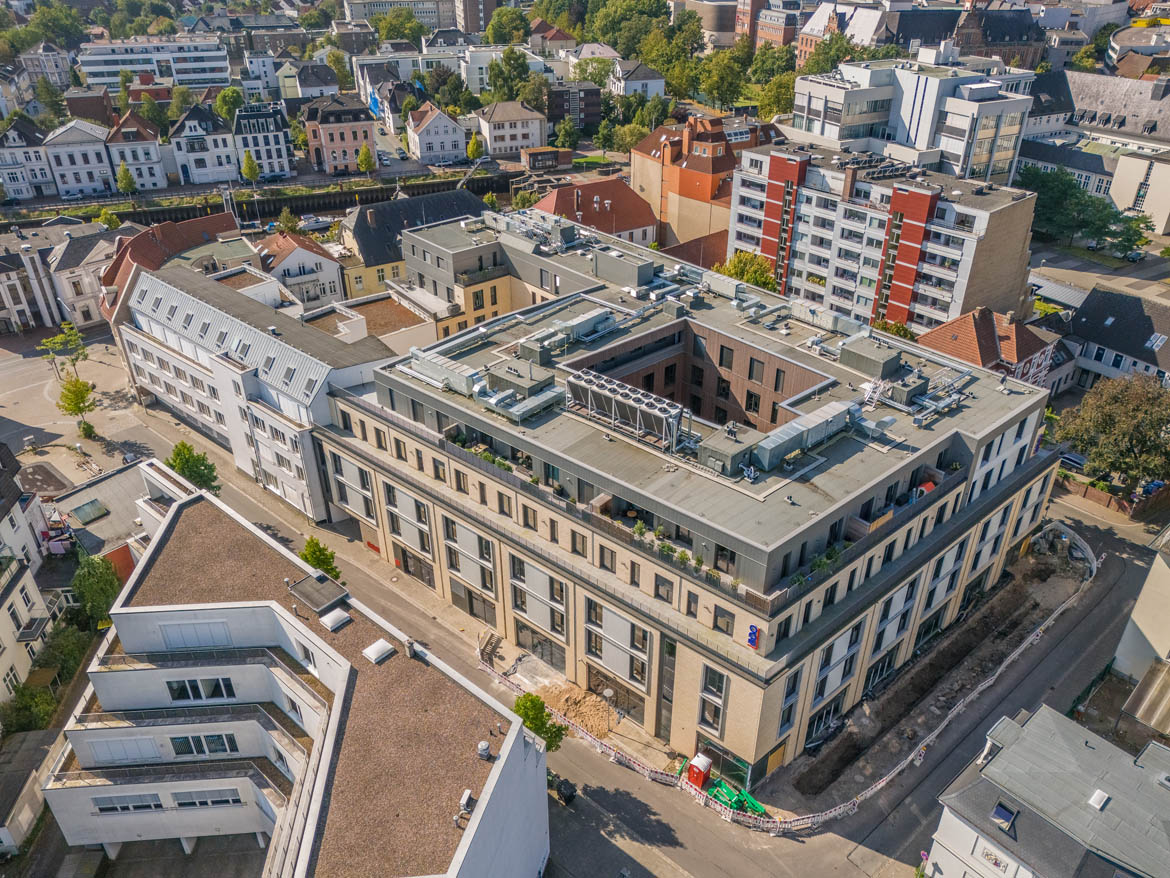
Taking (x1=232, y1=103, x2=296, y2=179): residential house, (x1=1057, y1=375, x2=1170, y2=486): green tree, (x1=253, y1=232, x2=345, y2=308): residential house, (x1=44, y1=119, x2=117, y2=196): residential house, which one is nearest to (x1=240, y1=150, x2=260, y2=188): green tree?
(x1=232, y1=103, x2=296, y2=179): residential house

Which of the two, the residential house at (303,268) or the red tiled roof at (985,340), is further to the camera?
the residential house at (303,268)

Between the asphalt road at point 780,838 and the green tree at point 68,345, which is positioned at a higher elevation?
the green tree at point 68,345

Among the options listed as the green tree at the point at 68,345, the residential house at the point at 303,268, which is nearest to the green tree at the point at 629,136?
the residential house at the point at 303,268

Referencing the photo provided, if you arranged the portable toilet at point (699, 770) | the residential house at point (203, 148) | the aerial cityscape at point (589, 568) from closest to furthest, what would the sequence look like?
1. the aerial cityscape at point (589, 568)
2. the portable toilet at point (699, 770)
3. the residential house at point (203, 148)

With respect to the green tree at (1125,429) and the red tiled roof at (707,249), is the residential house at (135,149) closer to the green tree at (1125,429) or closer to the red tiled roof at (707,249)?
the red tiled roof at (707,249)

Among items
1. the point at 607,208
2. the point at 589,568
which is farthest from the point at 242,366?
the point at 607,208

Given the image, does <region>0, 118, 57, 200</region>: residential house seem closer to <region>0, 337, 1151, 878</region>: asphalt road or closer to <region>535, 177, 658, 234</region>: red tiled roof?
<region>535, 177, 658, 234</region>: red tiled roof

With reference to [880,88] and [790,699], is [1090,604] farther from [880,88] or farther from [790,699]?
[880,88]
